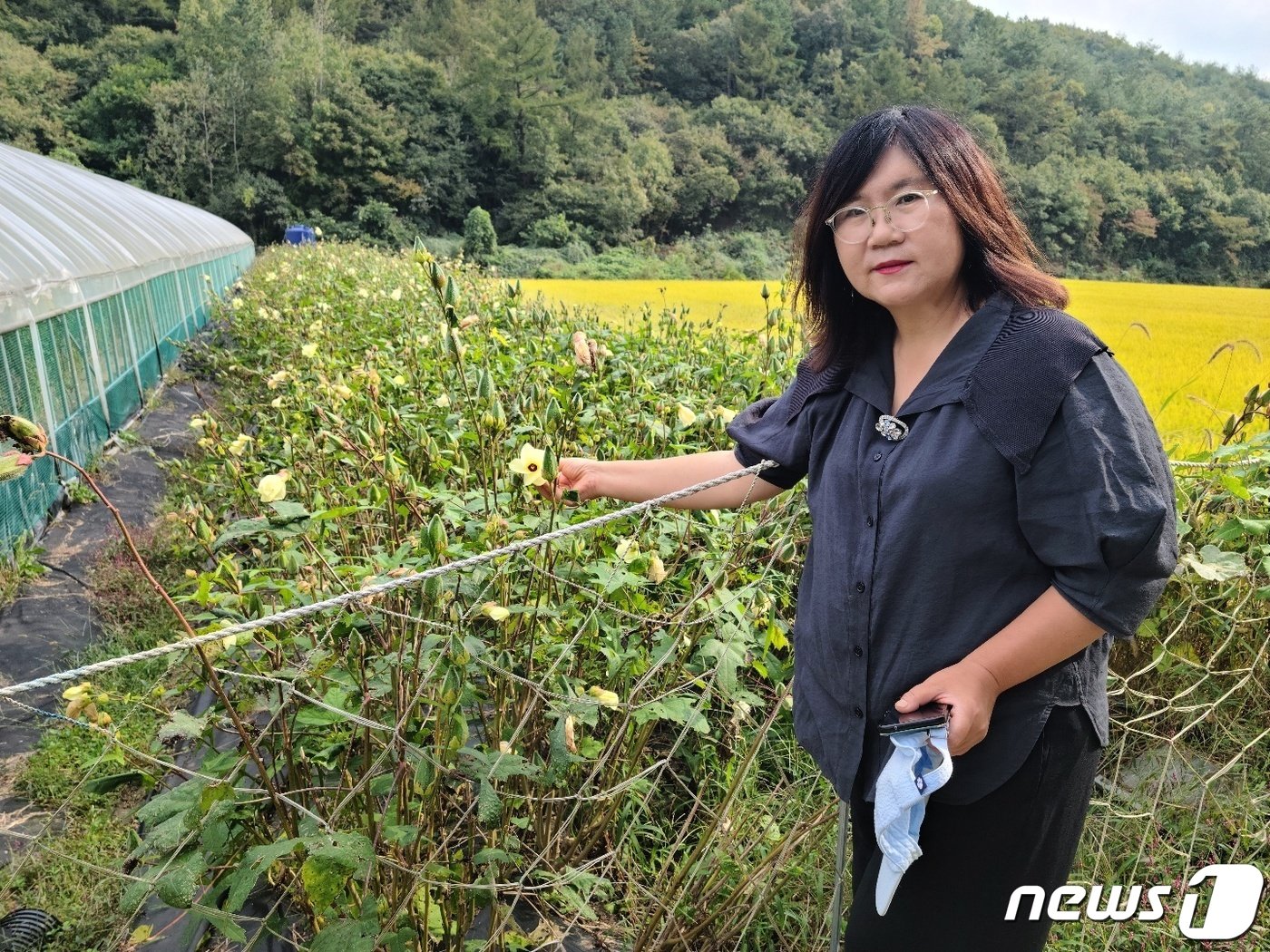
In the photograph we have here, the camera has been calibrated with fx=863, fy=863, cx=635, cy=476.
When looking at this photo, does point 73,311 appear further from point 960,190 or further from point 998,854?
point 998,854

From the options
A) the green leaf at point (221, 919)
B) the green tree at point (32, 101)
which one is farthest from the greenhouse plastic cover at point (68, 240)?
the green tree at point (32, 101)

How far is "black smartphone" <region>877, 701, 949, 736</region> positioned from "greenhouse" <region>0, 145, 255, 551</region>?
4100 millimetres

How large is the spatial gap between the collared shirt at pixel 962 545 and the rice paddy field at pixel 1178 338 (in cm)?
127

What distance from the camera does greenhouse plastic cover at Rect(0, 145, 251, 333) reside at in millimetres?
4738

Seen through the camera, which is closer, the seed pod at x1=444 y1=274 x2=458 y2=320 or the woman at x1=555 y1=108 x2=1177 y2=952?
the woman at x1=555 y1=108 x2=1177 y2=952

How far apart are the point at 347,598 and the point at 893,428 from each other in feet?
2.23

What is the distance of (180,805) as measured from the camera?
1.00 metres

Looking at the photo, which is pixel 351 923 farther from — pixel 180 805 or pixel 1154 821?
pixel 1154 821

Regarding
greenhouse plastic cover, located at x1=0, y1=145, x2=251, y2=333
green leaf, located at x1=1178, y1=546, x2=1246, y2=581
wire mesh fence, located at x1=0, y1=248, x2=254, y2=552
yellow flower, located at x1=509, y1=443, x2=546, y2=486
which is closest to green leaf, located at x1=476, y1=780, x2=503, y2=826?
yellow flower, located at x1=509, y1=443, x2=546, y2=486

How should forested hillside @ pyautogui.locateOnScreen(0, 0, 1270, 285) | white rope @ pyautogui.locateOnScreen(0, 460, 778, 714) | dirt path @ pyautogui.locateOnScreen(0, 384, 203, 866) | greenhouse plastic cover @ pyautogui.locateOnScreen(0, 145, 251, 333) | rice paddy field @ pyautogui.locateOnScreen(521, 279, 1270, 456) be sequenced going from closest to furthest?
white rope @ pyautogui.locateOnScreen(0, 460, 778, 714) → dirt path @ pyautogui.locateOnScreen(0, 384, 203, 866) → rice paddy field @ pyautogui.locateOnScreen(521, 279, 1270, 456) → greenhouse plastic cover @ pyautogui.locateOnScreen(0, 145, 251, 333) → forested hillside @ pyautogui.locateOnScreen(0, 0, 1270, 285)

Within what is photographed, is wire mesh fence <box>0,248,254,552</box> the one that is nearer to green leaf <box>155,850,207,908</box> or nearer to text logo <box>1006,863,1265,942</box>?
green leaf <box>155,850,207,908</box>

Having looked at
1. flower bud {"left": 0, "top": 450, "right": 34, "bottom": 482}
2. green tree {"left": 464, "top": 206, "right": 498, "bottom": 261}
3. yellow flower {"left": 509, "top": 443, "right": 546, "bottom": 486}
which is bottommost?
green tree {"left": 464, "top": 206, "right": 498, "bottom": 261}

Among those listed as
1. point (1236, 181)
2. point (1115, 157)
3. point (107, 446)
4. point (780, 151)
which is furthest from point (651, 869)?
point (780, 151)

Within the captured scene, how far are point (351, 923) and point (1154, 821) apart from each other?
1764 mm
